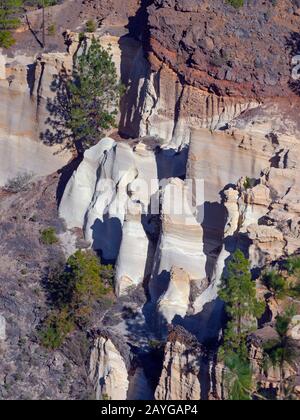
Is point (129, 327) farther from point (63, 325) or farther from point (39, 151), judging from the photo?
point (39, 151)

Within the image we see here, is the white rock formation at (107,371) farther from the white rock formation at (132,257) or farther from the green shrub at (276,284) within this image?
the green shrub at (276,284)

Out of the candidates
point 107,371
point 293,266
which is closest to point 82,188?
point 107,371

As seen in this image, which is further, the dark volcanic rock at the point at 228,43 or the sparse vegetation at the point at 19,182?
the sparse vegetation at the point at 19,182

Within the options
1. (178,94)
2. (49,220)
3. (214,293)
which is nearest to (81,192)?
(49,220)

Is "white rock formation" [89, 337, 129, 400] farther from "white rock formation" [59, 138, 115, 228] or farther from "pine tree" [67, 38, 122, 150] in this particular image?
"pine tree" [67, 38, 122, 150]

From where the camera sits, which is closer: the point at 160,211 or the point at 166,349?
the point at 166,349

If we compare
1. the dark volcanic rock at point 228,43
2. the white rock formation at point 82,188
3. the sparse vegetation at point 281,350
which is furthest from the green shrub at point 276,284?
the white rock formation at point 82,188

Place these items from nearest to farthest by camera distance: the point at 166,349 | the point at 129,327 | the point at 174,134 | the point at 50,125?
the point at 166,349, the point at 129,327, the point at 174,134, the point at 50,125
